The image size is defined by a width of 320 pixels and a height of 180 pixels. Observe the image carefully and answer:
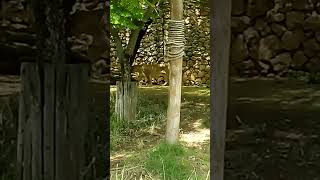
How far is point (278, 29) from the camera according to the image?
1857 millimetres

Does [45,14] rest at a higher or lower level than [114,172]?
higher

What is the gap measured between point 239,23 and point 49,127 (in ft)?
2.44

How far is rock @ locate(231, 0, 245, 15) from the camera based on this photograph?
1836 mm

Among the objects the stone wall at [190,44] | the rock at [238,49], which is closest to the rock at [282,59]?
the rock at [238,49]

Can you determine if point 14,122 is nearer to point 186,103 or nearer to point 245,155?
point 245,155

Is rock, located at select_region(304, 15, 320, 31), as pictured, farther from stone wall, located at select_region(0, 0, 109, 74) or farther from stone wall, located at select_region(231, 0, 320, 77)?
stone wall, located at select_region(0, 0, 109, 74)

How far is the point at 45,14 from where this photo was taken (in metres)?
1.84

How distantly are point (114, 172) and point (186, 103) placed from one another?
259 cm

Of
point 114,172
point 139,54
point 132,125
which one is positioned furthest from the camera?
point 139,54

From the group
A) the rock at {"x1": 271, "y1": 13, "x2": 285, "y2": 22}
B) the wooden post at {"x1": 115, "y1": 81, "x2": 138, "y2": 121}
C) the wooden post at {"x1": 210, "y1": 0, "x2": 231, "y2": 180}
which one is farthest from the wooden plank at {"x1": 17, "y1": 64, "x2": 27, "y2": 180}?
the wooden post at {"x1": 115, "y1": 81, "x2": 138, "y2": 121}

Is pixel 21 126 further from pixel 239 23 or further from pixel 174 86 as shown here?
pixel 174 86

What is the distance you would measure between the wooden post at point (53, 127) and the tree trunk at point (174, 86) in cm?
323

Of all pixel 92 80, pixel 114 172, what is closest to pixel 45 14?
pixel 92 80

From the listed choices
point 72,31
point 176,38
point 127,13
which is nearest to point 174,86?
point 176,38
